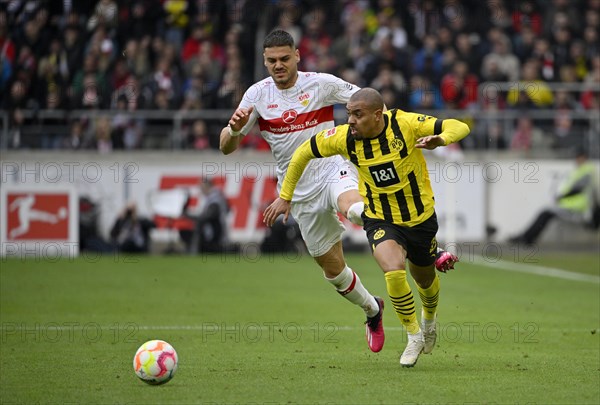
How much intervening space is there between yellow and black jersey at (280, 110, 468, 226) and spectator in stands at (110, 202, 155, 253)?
1203 cm

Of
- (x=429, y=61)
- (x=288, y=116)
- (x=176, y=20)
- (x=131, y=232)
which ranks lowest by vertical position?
(x=131, y=232)

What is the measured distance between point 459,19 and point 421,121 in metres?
16.4

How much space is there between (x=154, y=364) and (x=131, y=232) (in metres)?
13.2

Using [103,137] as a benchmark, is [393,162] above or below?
above

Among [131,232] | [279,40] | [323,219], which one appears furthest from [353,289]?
[131,232]

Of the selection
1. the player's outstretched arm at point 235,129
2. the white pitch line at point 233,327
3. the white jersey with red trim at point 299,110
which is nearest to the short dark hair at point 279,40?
the white jersey with red trim at point 299,110

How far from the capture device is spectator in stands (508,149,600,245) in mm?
21328

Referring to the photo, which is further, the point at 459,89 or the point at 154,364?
the point at 459,89

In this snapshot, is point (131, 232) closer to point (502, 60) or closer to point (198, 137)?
point (198, 137)

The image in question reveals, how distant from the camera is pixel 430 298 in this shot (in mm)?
8578

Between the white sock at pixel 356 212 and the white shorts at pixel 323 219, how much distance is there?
0.48 m

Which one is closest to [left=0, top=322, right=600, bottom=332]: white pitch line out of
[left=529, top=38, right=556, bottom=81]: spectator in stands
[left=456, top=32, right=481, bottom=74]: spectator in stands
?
[left=456, top=32, right=481, bottom=74]: spectator in stands

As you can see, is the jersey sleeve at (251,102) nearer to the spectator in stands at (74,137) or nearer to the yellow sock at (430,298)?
the yellow sock at (430,298)

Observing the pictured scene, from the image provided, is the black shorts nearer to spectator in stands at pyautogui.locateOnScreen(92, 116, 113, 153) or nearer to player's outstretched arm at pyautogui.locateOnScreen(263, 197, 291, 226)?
player's outstretched arm at pyautogui.locateOnScreen(263, 197, 291, 226)
